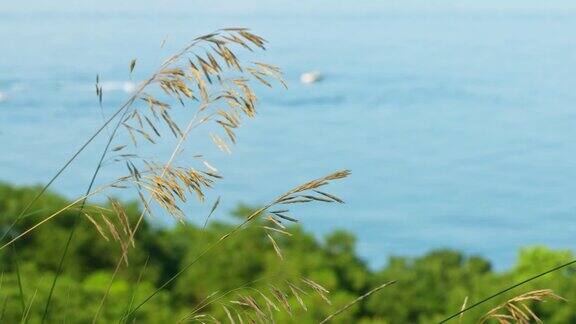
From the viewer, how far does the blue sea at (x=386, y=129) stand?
1756 centimetres

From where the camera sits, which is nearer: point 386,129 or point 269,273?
point 269,273

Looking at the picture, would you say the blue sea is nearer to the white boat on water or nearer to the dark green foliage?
the white boat on water

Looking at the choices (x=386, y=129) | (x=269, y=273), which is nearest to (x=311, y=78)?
(x=386, y=129)

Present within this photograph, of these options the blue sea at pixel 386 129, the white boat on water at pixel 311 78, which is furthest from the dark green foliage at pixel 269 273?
the white boat on water at pixel 311 78

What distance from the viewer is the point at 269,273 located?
459cm

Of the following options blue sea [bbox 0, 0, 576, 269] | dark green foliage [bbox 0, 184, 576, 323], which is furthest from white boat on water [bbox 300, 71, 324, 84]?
dark green foliage [bbox 0, 184, 576, 323]

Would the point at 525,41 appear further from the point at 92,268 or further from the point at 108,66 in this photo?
the point at 92,268

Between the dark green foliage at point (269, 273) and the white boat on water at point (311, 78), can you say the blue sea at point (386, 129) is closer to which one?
the white boat on water at point (311, 78)

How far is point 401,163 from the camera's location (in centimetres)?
2102

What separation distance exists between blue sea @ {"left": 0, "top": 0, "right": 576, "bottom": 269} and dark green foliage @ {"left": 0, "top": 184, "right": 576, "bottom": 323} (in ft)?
14.1

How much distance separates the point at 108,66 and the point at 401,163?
12755mm

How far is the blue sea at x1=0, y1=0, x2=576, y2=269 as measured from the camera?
1756 centimetres

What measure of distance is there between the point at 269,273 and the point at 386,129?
740 inches

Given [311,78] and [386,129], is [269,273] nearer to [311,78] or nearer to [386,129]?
[386,129]
